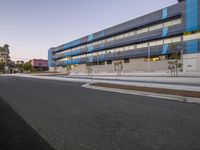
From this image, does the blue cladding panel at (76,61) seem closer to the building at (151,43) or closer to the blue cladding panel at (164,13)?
the building at (151,43)

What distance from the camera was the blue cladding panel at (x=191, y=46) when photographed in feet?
108

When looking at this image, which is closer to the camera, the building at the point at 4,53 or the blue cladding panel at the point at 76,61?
the blue cladding panel at the point at 76,61

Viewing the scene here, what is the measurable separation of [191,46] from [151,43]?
10468mm

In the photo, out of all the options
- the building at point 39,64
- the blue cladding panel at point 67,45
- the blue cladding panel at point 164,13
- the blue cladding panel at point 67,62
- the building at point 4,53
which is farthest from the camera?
the building at point 39,64

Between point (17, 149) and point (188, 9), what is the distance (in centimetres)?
4146

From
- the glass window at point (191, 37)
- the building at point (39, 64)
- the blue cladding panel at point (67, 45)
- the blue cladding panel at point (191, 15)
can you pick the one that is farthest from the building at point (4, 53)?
the blue cladding panel at point (191, 15)

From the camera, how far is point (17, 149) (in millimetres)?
3559

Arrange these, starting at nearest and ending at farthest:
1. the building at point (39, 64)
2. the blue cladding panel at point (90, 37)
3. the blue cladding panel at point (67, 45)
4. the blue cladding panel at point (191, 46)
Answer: the blue cladding panel at point (191, 46) → the blue cladding panel at point (90, 37) → the blue cladding panel at point (67, 45) → the building at point (39, 64)

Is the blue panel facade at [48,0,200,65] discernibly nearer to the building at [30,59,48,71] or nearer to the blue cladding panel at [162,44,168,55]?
the blue cladding panel at [162,44,168,55]

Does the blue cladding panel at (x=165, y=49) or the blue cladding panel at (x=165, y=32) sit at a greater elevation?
the blue cladding panel at (x=165, y=32)

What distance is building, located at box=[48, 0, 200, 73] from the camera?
33469 mm

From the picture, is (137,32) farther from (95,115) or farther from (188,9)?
(95,115)

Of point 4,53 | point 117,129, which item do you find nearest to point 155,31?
point 117,129

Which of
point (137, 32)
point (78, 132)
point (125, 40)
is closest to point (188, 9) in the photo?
point (137, 32)
